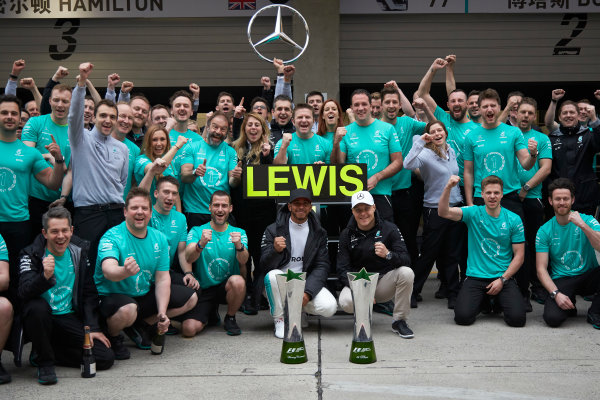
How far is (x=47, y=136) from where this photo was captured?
671 cm

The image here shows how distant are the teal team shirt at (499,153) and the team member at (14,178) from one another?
4.43 meters

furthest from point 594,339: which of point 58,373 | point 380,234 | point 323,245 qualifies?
point 58,373

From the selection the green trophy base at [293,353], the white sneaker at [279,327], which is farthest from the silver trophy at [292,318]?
the white sneaker at [279,327]

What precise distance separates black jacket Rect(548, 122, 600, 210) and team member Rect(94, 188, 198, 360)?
5017mm

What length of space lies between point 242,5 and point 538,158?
7.83 m

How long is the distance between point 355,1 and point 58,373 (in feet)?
33.9

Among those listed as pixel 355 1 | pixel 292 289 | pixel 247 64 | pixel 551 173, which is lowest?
pixel 292 289

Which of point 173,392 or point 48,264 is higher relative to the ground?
point 48,264

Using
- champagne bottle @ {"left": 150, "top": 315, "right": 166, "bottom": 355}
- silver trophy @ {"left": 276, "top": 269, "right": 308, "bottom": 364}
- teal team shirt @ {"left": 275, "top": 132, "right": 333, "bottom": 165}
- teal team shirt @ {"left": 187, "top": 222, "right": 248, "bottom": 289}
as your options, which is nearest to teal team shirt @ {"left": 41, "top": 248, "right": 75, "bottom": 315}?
champagne bottle @ {"left": 150, "top": 315, "right": 166, "bottom": 355}

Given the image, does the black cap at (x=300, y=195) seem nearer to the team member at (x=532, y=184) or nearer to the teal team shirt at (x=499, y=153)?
the teal team shirt at (x=499, y=153)

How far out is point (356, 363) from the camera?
17.5 feet

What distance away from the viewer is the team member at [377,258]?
6191 mm

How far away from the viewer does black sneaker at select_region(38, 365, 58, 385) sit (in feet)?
16.1

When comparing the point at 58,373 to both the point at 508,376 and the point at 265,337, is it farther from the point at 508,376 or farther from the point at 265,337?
the point at 508,376
